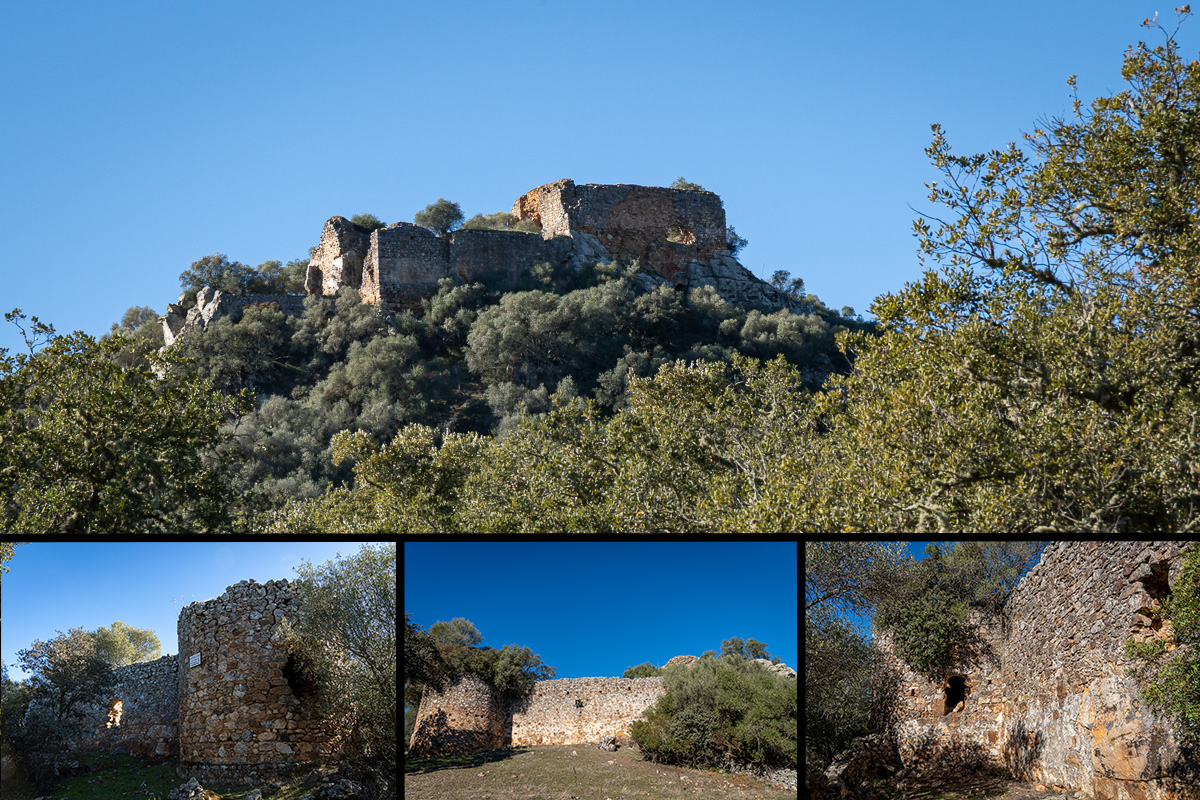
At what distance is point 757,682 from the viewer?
10.8ft

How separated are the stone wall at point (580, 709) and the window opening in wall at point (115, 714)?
149 cm

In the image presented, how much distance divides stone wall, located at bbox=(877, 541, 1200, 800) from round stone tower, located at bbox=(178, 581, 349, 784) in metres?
2.25

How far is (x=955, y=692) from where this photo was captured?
345cm

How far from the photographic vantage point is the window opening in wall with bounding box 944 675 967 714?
3432 millimetres

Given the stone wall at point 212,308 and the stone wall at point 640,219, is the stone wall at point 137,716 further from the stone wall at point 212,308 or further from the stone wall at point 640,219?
the stone wall at point 640,219

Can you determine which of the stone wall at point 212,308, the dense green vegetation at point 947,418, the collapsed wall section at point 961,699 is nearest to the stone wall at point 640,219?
the stone wall at point 212,308

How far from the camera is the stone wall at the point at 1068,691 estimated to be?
124 inches

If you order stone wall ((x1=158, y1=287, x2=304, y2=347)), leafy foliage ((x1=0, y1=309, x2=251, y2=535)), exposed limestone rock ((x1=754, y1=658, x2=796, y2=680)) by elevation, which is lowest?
exposed limestone rock ((x1=754, y1=658, x2=796, y2=680))

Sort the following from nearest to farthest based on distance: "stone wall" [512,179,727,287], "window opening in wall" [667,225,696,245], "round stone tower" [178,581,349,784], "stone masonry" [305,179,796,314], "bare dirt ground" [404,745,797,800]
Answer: "bare dirt ground" [404,745,797,800] → "round stone tower" [178,581,349,784] → "stone masonry" [305,179,796,314] → "stone wall" [512,179,727,287] → "window opening in wall" [667,225,696,245]

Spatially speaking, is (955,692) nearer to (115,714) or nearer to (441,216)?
(115,714)

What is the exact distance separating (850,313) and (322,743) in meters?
36.1

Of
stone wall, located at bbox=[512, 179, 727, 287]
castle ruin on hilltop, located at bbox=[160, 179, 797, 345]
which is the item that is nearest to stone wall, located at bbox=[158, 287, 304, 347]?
castle ruin on hilltop, located at bbox=[160, 179, 797, 345]

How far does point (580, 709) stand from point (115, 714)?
1.78 meters

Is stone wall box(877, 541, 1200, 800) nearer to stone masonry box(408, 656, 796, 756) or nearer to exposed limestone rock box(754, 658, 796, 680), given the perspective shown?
exposed limestone rock box(754, 658, 796, 680)
